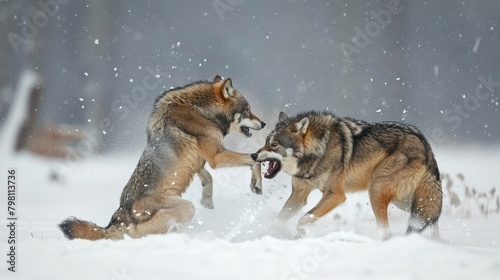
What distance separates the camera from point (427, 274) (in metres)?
4.38

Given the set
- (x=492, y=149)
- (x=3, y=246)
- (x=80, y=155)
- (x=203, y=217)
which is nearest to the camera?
(x=3, y=246)

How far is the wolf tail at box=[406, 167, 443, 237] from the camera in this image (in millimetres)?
6336

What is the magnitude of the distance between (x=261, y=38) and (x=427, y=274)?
1282 cm

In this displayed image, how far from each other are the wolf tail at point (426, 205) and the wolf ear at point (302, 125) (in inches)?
54.6

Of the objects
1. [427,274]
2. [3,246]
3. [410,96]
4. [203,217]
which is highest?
[410,96]

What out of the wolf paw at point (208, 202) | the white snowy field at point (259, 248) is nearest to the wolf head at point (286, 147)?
the white snowy field at point (259, 248)

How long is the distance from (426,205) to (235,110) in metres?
2.44

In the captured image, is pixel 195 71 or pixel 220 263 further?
pixel 195 71

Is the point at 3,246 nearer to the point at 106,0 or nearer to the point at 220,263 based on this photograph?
the point at 220,263

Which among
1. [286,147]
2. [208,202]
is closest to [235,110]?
[286,147]

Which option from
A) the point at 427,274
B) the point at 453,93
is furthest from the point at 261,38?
the point at 427,274

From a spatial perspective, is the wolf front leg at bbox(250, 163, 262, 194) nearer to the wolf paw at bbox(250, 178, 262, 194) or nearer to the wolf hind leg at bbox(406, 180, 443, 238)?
the wolf paw at bbox(250, 178, 262, 194)

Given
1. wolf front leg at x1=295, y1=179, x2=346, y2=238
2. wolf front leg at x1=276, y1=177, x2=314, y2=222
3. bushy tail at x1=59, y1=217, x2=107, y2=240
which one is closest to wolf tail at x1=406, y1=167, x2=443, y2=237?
wolf front leg at x1=295, y1=179, x2=346, y2=238

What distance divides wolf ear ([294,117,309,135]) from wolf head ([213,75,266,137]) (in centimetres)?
59
